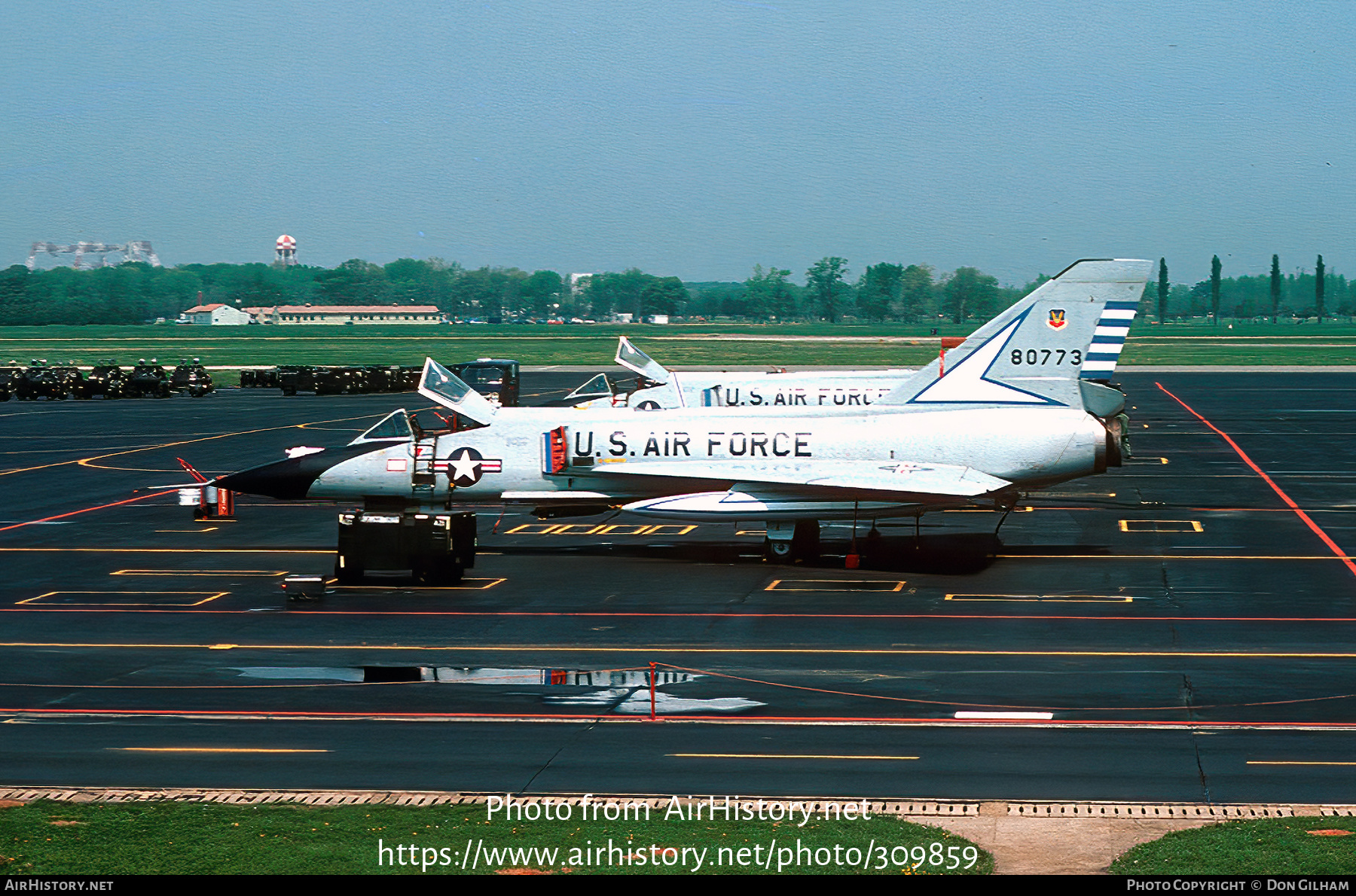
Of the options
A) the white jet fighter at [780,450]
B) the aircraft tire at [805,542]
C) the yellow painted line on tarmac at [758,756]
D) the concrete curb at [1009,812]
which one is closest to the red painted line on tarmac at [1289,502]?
the white jet fighter at [780,450]

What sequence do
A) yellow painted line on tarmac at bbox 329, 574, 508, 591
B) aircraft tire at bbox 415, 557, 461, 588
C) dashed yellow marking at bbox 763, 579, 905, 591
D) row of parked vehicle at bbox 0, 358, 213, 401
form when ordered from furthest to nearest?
row of parked vehicle at bbox 0, 358, 213, 401 → aircraft tire at bbox 415, 557, 461, 588 → yellow painted line on tarmac at bbox 329, 574, 508, 591 → dashed yellow marking at bbox 763, 579, 905, 591

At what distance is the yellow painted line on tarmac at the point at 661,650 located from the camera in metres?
23.1

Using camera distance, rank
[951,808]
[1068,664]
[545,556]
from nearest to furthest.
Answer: [951,808]
[1068,664]
[545,556]

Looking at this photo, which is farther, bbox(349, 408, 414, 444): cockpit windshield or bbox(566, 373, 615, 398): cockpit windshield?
bbox(566, 373, 615, 398): cockpit windshield

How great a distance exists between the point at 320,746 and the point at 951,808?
8.16 m

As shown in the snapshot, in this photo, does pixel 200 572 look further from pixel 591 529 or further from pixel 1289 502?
pixel 1289 502

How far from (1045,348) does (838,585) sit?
27.3ft

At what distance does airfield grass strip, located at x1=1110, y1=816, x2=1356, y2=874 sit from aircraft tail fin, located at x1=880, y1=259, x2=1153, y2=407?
19435 mm

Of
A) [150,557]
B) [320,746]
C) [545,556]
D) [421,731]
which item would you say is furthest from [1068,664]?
[150,557]

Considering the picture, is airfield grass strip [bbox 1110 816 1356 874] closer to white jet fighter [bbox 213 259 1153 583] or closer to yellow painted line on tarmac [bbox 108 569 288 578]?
white jet fighter [bbox 213 259 1153 583]

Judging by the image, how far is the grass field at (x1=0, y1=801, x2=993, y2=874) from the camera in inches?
532

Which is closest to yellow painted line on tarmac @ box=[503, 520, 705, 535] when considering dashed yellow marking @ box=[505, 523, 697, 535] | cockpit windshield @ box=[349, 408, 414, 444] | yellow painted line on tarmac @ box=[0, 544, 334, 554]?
dashed yellow marking @ box=[505, 523, 697, 535]
